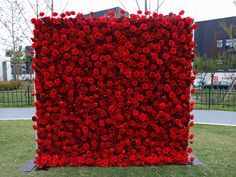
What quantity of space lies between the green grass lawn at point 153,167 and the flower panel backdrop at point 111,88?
15 centimetres

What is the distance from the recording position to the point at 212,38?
32.0m

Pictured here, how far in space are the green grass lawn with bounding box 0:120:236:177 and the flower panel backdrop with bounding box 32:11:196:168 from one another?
5.9 inches

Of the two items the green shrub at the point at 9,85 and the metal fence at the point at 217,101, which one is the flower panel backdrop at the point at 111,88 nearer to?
the metal fence at the point at 217,101

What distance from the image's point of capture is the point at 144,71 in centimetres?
374

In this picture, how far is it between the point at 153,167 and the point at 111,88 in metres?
1.42

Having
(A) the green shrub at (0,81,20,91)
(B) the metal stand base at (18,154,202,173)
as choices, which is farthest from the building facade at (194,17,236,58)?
(B) the metal stand base at (18,154,202,173)

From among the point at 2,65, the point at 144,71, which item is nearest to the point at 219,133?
the point at 144,71

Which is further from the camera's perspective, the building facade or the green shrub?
the building facade

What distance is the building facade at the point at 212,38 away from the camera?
3012 cm

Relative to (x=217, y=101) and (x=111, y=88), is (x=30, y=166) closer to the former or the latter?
(x=111, y=88)

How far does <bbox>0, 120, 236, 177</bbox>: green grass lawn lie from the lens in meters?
3.67

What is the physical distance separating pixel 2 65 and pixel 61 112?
28388 millimetres

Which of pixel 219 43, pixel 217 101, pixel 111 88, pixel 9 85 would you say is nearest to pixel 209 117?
pixel 217 101

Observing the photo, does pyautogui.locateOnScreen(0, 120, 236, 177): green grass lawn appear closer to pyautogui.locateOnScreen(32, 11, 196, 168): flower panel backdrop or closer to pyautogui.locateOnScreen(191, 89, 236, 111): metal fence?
pyautogui.locateOnScreen(32, 11, 196, 168): flower panel backdrop
